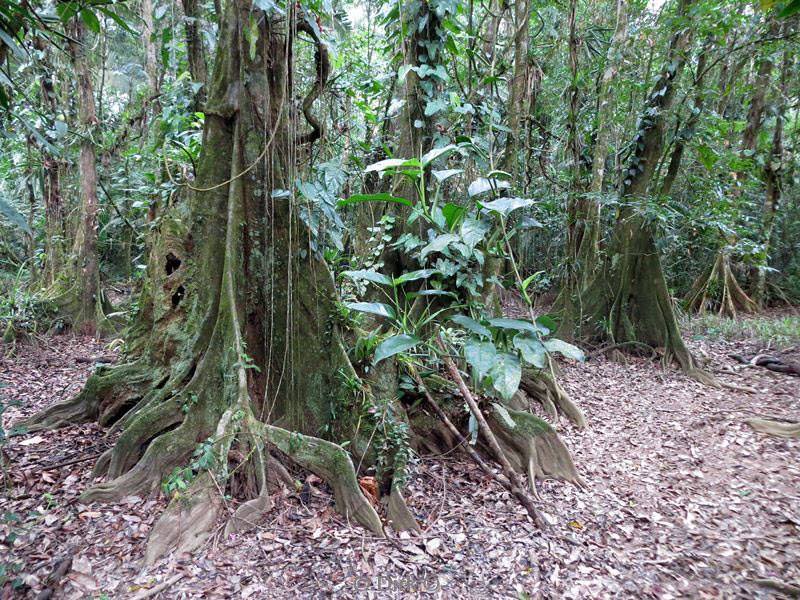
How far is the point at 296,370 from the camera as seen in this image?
3361 mm

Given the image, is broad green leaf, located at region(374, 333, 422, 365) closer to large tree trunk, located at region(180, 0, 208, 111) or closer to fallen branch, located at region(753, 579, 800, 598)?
fallen branch, located at region(753, 579, 800, 598)

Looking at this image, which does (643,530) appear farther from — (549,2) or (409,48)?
(549,2)

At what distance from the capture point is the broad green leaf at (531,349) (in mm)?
2416

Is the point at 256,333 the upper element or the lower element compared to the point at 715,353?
upper

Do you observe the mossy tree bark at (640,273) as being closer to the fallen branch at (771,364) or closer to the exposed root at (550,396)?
the fallen branch at (771,364)

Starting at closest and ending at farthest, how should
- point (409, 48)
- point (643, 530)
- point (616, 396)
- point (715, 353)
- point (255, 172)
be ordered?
point (643, 530) → point (255, 172) → point (409, 48) → point (616, 396) → point (715, 353)

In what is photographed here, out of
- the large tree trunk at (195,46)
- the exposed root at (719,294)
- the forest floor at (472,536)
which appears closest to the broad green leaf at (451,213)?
the forest floor at (472,536)

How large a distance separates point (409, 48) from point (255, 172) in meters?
1.92

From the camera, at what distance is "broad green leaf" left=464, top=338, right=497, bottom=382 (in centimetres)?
245

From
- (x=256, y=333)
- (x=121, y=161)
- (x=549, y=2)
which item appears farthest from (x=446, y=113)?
(x=121, y=161)

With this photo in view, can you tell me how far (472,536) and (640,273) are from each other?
4.96 meters

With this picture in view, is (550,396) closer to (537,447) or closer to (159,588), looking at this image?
(537,447)

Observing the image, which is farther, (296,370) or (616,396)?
(616,396)

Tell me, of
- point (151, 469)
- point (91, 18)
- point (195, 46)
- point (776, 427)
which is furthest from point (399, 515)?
point (195, 46)
